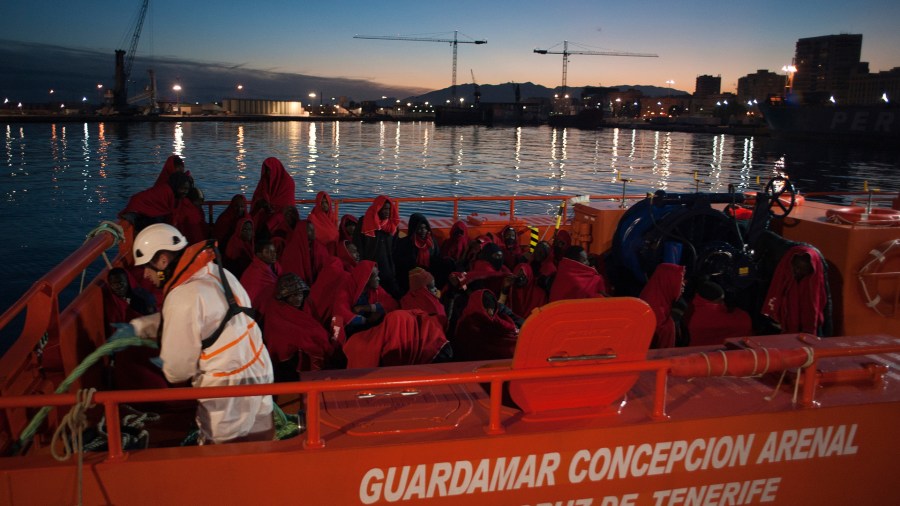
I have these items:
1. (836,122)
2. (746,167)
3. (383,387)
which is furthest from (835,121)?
(383,387)

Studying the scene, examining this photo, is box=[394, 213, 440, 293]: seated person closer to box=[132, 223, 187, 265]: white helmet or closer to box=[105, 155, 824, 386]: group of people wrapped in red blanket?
box=[105, 155, 824, 386]: group of people wrapped in red blanket

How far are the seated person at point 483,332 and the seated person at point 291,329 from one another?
121 cm

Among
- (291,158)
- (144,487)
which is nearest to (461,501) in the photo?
(144,487)

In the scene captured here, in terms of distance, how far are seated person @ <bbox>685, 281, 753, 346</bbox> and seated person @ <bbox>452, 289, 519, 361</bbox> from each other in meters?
1.90

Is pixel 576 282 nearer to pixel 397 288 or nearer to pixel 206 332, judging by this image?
pixel 397 288

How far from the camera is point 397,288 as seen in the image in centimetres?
803

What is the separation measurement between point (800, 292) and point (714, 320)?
2.71 feet

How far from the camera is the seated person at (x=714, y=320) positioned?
613 centimetres

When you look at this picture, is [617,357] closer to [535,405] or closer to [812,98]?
[535,405]

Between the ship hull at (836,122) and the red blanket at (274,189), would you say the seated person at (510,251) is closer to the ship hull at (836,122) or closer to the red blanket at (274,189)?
the red blanket at (274,189)

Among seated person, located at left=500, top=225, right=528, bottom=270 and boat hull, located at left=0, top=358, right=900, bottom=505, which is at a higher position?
seated person, located at left=500, top=225, right=528, bottom=270

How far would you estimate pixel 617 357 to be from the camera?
326 cm

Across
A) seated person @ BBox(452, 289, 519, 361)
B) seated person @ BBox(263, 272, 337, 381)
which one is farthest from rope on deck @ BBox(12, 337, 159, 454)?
seated person @ BBox(452, 289, 519, 361)

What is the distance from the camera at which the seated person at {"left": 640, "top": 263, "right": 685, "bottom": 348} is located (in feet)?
19.3
